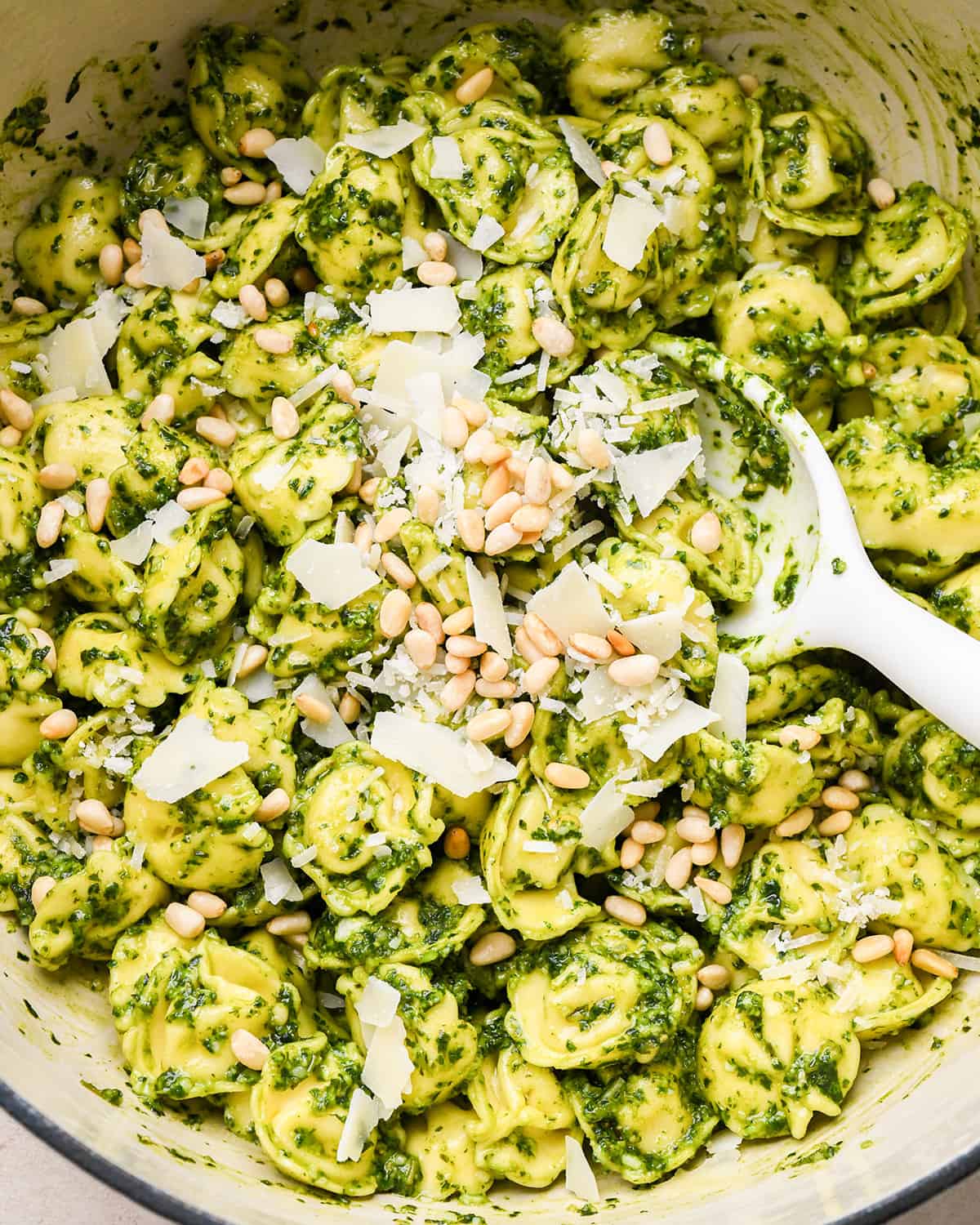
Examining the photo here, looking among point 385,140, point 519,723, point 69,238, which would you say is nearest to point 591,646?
point 519,723

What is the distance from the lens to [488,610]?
103 inches

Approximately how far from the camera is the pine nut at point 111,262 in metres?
2.90

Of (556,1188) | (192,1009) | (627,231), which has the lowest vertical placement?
(556,1188)

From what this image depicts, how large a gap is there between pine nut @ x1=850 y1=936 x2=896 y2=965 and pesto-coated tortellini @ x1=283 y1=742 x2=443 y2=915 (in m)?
0.91

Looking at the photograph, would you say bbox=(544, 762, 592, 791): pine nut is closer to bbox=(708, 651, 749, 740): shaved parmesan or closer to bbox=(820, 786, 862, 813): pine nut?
bbox=(708, 651, 749, 740): shaved parmesan

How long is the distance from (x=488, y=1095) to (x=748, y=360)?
1.69 m

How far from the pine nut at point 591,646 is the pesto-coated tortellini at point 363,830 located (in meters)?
0.43

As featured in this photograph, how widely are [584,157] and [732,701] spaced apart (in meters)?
1.23

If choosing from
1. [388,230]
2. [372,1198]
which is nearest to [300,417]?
[388,230]

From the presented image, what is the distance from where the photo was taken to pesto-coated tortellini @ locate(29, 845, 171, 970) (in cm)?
254

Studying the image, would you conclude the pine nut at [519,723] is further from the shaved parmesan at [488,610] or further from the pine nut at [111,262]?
the pine nut at [111,262]

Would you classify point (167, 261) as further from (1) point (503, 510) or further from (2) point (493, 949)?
(2) point (493, 949)

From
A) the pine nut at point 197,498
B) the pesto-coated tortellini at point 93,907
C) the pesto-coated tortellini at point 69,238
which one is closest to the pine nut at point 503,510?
the pine nut at point 197,498

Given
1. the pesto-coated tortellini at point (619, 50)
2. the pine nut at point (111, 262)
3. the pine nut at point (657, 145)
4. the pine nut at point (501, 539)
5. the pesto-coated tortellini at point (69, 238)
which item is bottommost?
the pine nut at point (501, 539)
